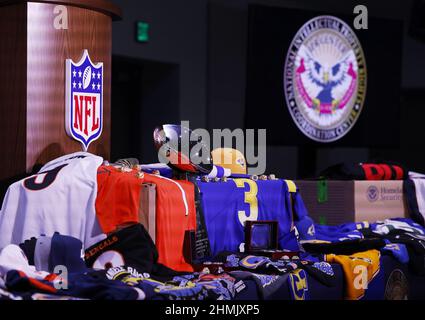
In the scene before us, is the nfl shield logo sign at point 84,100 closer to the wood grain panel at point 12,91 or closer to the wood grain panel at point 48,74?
the wood grain panel at point 48,74

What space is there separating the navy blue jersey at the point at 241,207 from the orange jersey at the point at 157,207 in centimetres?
19

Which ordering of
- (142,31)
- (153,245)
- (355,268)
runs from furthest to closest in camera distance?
(142,31) → (355,268) → (153,245)

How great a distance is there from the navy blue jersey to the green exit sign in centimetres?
283

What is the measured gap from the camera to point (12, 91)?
260 centimetres

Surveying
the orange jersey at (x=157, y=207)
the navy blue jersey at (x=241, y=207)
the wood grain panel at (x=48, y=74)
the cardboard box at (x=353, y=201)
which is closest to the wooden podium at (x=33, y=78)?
the wood grain panel at (x=48, y=74)

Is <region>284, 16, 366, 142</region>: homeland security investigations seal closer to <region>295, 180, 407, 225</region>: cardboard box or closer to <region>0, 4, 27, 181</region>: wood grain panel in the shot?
<region>295, 180, 407, 225</region>: cardboard box

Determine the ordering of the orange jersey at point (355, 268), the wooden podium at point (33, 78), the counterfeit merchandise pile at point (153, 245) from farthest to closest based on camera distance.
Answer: the orange jersey at point (355, 268) → the wooden podium at point (33, 78) → the counterfeit merchandise pile at point (153, 245)

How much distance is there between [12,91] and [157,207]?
0.67 meters

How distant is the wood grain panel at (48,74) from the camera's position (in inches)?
101

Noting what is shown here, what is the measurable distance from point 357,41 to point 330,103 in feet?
1.82

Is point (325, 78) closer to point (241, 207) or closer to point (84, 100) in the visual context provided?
point (241, 207)

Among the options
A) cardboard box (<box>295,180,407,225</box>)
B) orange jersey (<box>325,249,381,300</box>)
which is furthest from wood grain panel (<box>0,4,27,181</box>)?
cardboard box (<box>295,180,407,225</box>)

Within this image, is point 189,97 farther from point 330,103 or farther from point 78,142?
point 78,142

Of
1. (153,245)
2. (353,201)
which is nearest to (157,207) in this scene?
(153,245)
